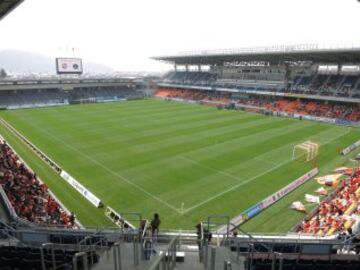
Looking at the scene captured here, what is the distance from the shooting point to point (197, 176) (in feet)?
85.7

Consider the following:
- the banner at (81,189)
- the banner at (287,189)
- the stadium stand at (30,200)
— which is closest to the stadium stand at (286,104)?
the banner at (287,189)

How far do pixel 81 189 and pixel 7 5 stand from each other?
524 inches

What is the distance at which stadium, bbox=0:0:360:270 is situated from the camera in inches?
388

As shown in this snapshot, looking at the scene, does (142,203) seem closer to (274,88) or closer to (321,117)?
(321,117)

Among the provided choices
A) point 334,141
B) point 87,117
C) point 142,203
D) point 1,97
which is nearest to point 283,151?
point 334,141

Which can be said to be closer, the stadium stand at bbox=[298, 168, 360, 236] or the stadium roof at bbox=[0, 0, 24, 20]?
the stadium roof at bbox=[0, 0, 24, 20]

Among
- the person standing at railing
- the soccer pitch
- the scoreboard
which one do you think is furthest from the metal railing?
the scoreboard

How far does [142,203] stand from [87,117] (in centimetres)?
3482

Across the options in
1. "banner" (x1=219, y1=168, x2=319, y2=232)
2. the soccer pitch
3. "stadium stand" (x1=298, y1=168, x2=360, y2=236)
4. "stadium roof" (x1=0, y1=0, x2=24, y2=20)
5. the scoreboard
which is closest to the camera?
"stadium roof" (x1=0, y1=0, x2=24, y2=20)

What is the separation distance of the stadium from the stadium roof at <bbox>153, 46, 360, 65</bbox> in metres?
0.39

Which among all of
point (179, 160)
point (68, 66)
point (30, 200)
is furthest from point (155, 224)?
point (68, 66)

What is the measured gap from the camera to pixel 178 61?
293 ft

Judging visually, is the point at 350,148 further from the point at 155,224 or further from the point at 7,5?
the point at 7,5

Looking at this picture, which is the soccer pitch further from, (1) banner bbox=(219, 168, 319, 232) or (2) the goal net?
(2) the goal net
